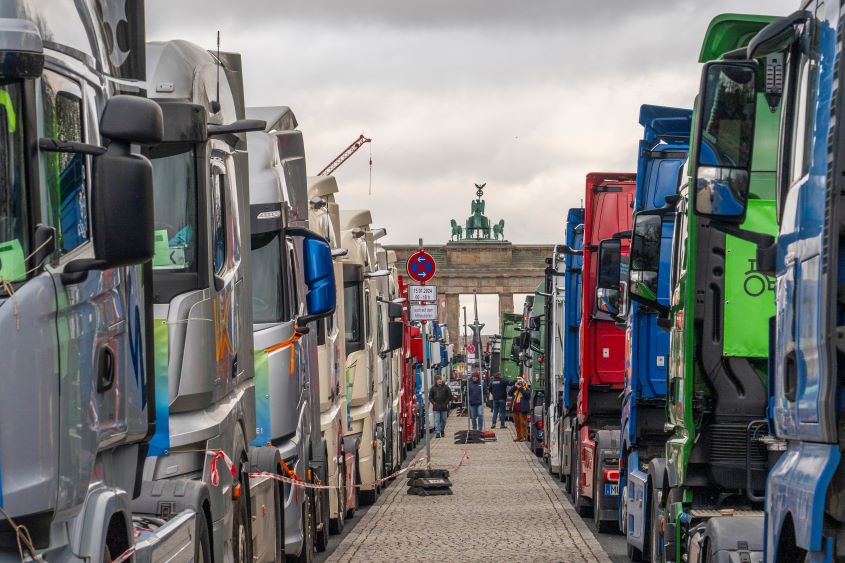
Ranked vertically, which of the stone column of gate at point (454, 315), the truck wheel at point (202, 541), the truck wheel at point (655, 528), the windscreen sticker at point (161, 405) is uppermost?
the windscreen sticker at point (161, 405)

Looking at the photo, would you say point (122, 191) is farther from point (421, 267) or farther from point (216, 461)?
point (421, 267)

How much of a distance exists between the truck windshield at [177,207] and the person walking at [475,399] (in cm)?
3448

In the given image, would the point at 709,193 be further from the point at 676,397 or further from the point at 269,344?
the point at 269,344

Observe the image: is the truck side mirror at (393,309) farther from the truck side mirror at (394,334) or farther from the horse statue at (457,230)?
the horse statue at (457,230)

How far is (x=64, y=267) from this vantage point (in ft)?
18.0

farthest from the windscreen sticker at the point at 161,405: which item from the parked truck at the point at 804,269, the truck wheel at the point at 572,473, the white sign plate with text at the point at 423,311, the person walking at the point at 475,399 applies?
the person walking at the point at 475,399

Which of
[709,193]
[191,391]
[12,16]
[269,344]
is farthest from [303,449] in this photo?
[12,16]

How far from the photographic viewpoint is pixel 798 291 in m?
6.26

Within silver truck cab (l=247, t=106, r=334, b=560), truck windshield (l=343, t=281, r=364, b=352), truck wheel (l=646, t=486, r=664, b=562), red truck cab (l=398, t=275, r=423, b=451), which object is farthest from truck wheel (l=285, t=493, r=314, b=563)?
red truck cab (l=398, t=275, r=423, b=451)

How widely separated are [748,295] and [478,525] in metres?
8.55

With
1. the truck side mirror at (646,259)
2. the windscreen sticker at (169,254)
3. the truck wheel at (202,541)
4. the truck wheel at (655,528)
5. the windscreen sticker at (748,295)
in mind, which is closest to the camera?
the truck wheel at (202,541)

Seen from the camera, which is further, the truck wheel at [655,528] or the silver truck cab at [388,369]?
the silver truck cab at [388,369]

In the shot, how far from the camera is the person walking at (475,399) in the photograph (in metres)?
43.4

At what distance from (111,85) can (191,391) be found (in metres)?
2.22
